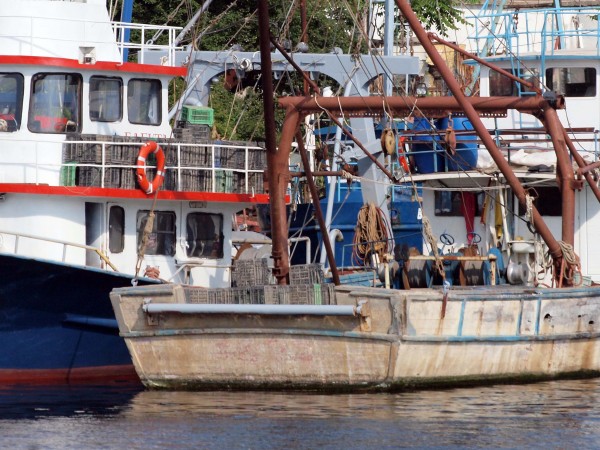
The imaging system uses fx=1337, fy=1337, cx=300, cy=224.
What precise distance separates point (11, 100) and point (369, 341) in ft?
21.7

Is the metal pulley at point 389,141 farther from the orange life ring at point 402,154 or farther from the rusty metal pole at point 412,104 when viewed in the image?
the orange life ring at point 402,154

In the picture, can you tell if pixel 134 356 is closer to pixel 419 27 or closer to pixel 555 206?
pixel 419 27

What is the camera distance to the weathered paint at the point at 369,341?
54.0 ft

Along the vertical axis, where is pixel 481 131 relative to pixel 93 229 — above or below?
above

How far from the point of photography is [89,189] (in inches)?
740

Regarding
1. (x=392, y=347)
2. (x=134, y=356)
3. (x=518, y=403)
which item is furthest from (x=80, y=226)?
(x=518, y=403)

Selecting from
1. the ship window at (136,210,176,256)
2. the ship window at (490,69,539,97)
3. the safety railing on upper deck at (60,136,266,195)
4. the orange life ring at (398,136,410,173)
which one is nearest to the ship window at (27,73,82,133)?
the safety railing on upper deck at (60,136,266,195)

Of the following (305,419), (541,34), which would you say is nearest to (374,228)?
(541,34)

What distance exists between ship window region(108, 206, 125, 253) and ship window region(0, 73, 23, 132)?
73.1 inches

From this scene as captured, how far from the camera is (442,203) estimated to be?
74.8ft

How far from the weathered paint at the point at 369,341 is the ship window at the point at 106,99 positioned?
373cm

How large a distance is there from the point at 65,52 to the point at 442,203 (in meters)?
6.93

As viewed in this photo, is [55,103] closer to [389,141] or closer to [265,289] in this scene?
[265,289]

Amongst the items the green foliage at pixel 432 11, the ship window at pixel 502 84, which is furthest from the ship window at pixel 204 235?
the green foliage at pixel 432 11
